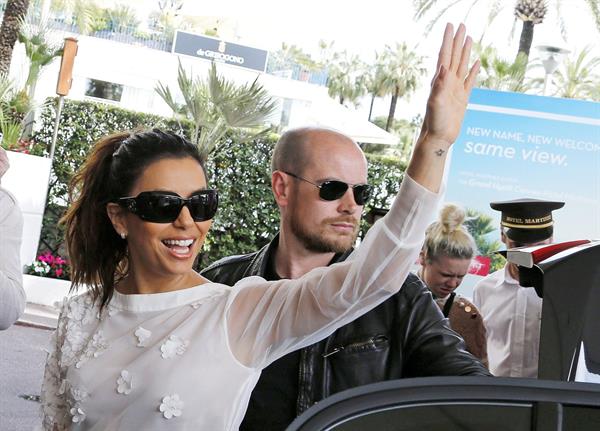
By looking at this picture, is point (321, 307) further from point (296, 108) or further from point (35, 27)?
point (296, 108)

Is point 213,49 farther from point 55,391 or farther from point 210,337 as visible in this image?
point 210,337

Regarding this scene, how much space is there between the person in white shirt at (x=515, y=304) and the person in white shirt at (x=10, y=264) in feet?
6.26

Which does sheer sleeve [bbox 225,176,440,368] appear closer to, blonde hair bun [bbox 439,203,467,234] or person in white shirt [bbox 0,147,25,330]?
person in white shirt [bbox 0,147,25,330]

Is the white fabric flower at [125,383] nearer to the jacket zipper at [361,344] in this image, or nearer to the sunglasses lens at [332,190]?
the jacket zipper at [361,344]

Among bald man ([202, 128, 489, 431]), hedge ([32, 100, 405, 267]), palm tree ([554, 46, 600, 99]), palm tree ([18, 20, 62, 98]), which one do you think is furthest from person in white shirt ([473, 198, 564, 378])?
palm tree ([554, 46, 600, 99])

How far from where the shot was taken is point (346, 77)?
49500 millimetres

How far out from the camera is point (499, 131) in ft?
24.4

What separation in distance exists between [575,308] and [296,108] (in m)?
28.8

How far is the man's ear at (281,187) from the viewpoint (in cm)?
334

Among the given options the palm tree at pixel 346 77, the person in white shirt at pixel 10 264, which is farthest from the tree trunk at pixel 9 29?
the palm tree at pixel 346 77

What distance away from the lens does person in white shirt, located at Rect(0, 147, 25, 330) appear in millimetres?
3455

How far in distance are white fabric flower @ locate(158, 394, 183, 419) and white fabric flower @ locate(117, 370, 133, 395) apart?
13cm

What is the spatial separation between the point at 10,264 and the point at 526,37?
19.7 m

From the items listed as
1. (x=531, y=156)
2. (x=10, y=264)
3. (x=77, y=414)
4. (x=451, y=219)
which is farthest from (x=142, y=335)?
(x=531, y=156)
